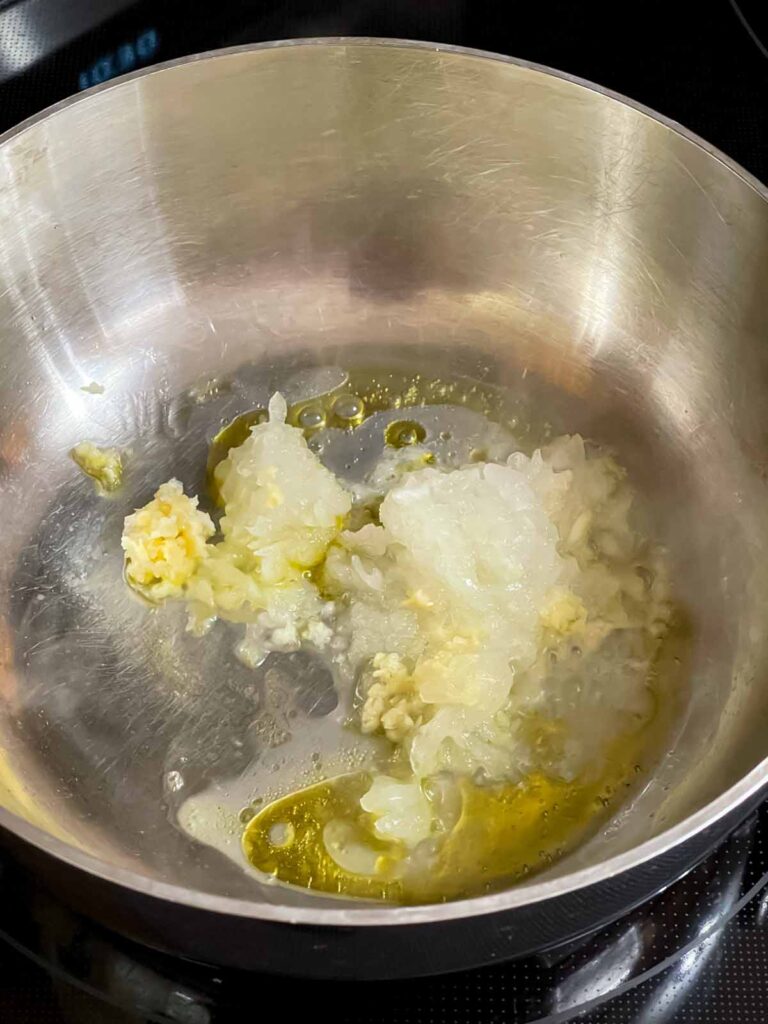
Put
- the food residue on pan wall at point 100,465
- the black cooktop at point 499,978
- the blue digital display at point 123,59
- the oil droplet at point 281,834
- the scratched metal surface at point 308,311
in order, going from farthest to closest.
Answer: the blue digital display at point 123,59
the food residue on pan wall at point 100,465
the scratched metal surface at point 308,311
the oil droplet at point 281,834
the black cooktop at point 499,978

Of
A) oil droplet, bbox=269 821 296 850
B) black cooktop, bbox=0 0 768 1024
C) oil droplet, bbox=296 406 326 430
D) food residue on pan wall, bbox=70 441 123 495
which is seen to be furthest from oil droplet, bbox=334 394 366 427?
black cooktop, bbox=0 0 768 1024

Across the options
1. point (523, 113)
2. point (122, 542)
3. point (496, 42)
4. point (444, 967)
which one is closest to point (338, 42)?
point (523, 113)

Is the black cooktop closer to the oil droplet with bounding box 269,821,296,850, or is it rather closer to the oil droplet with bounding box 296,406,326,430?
the oil droplet with bounding box 269,821,296,850

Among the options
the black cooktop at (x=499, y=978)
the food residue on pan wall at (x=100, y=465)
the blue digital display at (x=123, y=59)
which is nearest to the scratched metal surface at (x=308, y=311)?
the food residue on pan wall at (x=100, y=465)

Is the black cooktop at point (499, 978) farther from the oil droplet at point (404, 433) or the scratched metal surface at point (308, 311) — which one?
the oil droplet at point (404, 433)

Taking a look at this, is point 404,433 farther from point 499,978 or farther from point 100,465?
point 499,978
